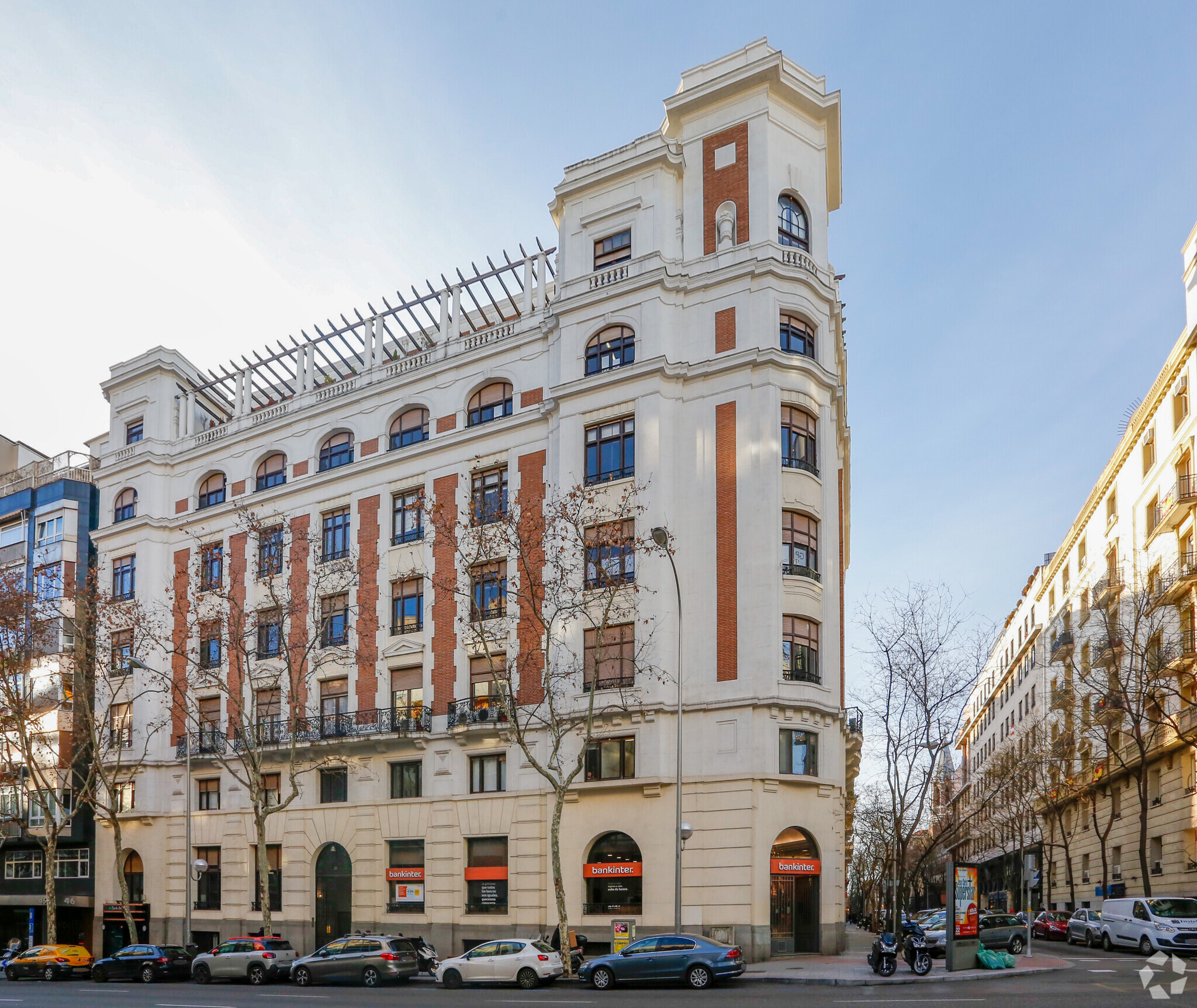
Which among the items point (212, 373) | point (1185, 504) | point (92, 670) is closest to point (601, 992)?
point (92, 670)

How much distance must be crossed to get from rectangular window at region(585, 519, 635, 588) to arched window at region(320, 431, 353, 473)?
1308 centimetres

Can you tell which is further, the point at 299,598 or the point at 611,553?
the point at 299,598

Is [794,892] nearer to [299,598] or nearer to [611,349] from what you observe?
[611,349]

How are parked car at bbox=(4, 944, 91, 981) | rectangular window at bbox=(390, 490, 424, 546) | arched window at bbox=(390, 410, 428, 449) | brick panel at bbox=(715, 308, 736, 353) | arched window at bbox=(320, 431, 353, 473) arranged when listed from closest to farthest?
brick panel at bbox=(715, 308, 736, 353) → parked car at bbox=(4, 944, 91, 981) → rectangular window at bbox=(390, 490, 424, 546) → arched window at bbox=(390, 410, 428, 449) → arched window at bbox=(320, 431, 353, 473)

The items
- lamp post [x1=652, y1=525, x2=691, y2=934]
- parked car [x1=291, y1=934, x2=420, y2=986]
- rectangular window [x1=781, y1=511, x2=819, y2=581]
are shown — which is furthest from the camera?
rectangular window [x1=781, y1=511, x2=819, y2=581]

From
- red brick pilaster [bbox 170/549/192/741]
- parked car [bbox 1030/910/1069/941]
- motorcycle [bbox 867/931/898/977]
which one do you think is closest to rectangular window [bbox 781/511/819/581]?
motorcycle [bbox 867/931/898/977]

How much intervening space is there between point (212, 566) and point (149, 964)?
17.5 metres

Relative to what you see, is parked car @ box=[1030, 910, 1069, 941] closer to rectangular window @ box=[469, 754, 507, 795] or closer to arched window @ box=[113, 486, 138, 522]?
rectangular window @ box=[469, 754, 507, 795]

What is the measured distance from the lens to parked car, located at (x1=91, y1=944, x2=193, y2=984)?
39000 mm

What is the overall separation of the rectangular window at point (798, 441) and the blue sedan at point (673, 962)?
52.1 ft

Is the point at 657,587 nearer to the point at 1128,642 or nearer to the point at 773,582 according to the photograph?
the point at 773,582

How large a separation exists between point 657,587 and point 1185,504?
2375 cm

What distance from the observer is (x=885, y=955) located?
94.4 feet

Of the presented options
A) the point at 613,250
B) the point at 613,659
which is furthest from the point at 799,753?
the point at 613,250
